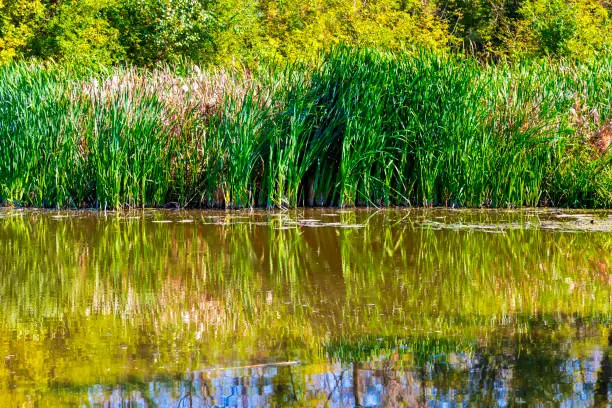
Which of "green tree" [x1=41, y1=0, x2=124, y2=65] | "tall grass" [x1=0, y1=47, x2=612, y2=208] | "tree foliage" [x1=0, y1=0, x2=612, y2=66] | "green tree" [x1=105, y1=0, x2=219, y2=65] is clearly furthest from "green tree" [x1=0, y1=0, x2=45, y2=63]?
"tall grass" [x1=0, y1=47, x2=612, y2=208]

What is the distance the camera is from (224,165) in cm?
878

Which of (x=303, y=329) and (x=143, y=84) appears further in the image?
(x=143, y=84)

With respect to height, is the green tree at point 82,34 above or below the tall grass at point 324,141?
above

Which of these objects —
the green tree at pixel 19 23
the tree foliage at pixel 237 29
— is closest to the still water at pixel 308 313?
the tree foliage at pixel 237 29

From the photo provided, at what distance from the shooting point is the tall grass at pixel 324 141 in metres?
8.70

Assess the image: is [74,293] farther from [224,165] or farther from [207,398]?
[224,165]

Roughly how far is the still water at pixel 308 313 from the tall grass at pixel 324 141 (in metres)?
1.02

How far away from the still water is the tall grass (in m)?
1.02

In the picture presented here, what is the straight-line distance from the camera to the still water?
3357 mm

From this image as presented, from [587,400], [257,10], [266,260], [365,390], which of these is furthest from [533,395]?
[257,10]

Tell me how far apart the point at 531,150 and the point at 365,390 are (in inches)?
236

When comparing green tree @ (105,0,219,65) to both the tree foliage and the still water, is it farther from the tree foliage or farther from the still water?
the still water

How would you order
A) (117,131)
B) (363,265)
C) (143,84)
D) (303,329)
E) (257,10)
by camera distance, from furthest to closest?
(257,10) < (143,84) < (117,131) < (363,265) < (303,329)

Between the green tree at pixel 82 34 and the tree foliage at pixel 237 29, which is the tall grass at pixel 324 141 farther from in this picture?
the green tree at pixel 82 34
